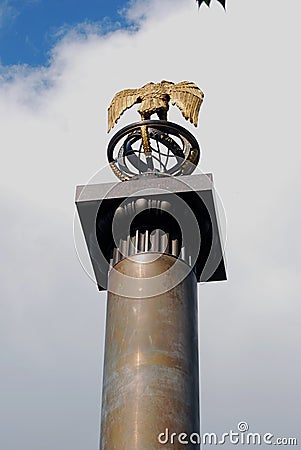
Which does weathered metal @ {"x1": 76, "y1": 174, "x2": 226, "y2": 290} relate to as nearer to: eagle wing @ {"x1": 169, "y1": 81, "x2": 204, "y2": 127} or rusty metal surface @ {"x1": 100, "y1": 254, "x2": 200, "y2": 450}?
rusty metal surface @ {"x1": 100, "y1": 254, "x2": 200, "y2": 450}

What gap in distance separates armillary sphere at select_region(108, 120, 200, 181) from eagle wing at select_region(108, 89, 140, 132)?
887 mm

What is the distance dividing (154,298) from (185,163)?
3143mm

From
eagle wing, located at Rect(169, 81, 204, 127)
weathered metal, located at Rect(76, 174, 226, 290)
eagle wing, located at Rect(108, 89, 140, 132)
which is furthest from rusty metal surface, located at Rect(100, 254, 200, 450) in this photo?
eagle wing, located at Rect(108, 89, 140, 132)

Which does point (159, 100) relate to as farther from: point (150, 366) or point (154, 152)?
point (150, 366)

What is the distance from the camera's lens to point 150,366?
463 inches

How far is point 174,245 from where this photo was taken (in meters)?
13.6

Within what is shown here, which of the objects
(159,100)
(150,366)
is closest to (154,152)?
(159,100)

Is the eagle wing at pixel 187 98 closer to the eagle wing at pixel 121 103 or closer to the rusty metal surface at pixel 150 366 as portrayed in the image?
the eagle wing at pixel 121 103

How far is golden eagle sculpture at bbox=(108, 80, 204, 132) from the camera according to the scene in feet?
49.4

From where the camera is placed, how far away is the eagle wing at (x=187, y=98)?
14913mm

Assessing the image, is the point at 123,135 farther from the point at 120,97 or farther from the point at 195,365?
the point at 195,365

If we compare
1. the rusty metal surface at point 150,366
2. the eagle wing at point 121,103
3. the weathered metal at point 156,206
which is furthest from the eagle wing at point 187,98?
the rusty metal surface at point 150,366

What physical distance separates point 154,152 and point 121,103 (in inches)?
59.9

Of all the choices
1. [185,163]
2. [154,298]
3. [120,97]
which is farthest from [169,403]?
[120,97]
